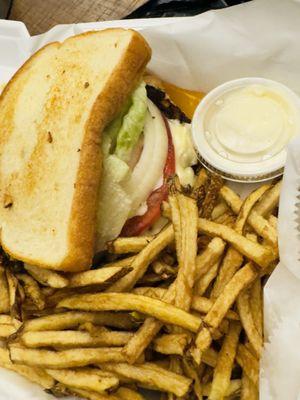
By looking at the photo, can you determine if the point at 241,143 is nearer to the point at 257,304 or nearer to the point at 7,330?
the point at 257,304

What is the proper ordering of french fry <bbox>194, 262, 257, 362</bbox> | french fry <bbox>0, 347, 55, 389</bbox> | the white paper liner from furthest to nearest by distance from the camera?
1. the white paper liner
2. french fry <bbox>0, 347, 55, 389</bbox>
3. french fry <bbox>194, 262, 257, 362</bbox>

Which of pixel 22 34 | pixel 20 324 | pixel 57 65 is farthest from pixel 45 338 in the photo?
pixel 22 34

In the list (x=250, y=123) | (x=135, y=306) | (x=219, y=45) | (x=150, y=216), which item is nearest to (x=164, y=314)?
(x=135, y=306)

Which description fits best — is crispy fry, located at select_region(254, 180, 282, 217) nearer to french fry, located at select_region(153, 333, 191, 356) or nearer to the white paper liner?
the white paper liner

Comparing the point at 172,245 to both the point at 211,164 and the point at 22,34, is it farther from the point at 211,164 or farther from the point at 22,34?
the point at 22,34

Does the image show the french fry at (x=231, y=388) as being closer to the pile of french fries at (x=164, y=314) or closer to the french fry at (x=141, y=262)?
the pile of french fries at (x=164, y=314)

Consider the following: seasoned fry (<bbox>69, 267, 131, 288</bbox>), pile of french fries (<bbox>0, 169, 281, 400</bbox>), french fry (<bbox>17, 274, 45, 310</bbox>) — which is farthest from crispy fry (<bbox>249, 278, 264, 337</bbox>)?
french fry (<bbox>17, 274, 45, 310</bbox>)
